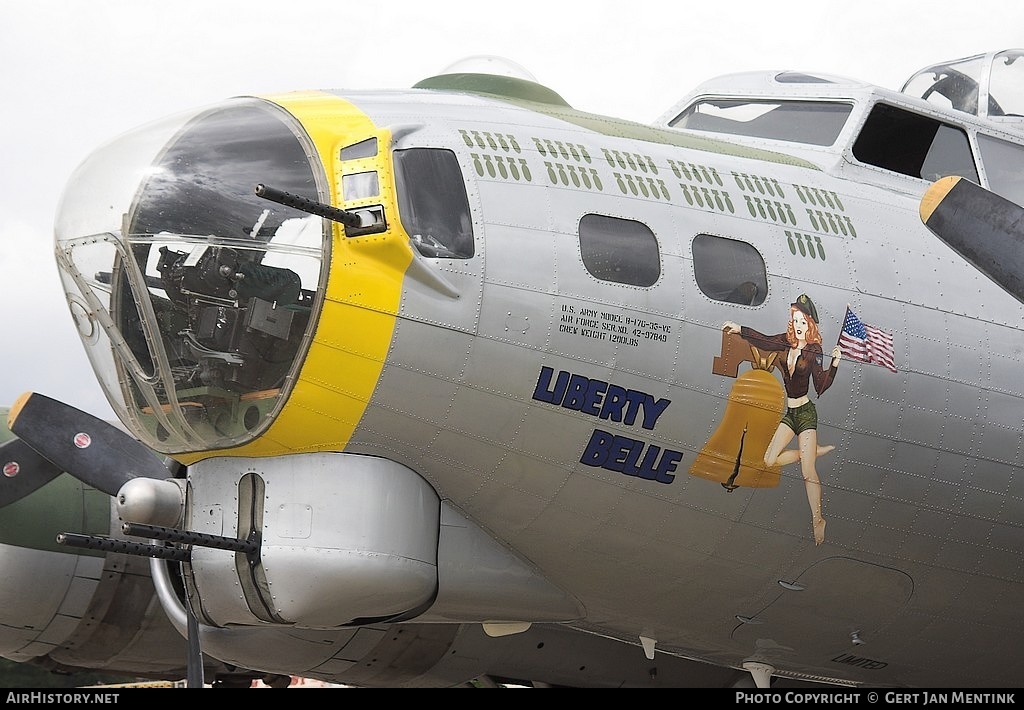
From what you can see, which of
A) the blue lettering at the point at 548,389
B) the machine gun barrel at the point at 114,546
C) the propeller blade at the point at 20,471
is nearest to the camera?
the machine gun barrel at the point at 114,546

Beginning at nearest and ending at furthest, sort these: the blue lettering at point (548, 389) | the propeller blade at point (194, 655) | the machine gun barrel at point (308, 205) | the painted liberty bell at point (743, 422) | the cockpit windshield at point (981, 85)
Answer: the machine gun barrel at point (308, 205) → the blue lettering at point (548, 389) → the painted liberty bell at point (743, 422) → the propeller blade at point (194, 655) → the cockpit windshield at point (981, 85)

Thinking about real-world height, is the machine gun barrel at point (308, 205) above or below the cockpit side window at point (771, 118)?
above

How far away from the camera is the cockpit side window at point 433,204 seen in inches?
264

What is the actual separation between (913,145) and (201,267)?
5.28m

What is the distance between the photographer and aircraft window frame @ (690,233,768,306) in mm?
7270

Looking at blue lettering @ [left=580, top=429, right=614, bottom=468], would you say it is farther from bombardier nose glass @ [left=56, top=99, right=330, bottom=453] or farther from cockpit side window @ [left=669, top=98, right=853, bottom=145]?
cockpit side window @ [left=669, top=98, right=853, bottom=145]

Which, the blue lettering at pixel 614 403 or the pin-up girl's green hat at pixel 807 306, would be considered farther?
the pin-up girl's green hat at pixel 807 306

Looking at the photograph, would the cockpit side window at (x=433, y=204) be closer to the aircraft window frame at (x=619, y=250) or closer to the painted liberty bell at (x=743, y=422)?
the aircraft window frame at (x=619, y=250)

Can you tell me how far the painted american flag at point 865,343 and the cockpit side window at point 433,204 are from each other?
2390 millimetres

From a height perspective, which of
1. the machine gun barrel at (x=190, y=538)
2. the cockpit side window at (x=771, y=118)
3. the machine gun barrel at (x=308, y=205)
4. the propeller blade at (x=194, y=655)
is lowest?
the propeller blade at (x=194, y=655)

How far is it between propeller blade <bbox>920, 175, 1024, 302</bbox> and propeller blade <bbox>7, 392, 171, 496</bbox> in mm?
5497

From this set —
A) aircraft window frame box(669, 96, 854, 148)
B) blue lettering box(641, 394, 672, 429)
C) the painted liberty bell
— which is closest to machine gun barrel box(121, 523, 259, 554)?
blue lettering box(641, 394, 672, 429)

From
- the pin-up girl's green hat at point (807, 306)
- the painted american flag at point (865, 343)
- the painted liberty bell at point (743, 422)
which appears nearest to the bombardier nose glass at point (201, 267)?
the painted liberty bell at point (743, 422)

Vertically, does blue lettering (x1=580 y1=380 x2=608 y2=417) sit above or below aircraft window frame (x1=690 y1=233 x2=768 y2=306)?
below
